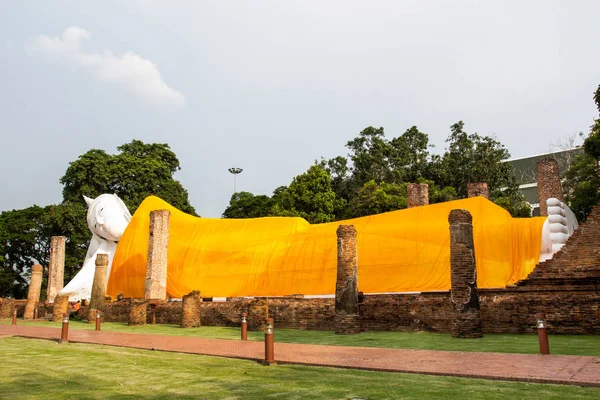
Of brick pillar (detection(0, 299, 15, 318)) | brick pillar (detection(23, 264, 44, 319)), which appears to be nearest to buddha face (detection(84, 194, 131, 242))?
brick pillar (detection(23, 264, 44, 319))

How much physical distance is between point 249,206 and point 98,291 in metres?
28.3

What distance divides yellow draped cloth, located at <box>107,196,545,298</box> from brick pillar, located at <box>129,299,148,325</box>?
13.8ft

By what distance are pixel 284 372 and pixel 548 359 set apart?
389 cm

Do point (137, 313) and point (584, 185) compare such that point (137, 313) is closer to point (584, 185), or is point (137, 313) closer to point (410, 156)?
point (584, 185)

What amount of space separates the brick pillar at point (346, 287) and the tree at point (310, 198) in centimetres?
1965

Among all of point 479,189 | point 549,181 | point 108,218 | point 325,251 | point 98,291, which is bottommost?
point 98,291

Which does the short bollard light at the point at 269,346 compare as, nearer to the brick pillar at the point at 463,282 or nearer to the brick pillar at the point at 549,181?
the brick pillar at the point at 463,282

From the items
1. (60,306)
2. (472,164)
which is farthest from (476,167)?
(60,306)

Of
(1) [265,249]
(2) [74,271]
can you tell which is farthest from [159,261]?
(2) [74,271]

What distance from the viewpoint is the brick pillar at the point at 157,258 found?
20.5 meters

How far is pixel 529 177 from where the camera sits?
4966 centimetres

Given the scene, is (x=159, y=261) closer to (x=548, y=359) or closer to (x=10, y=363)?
(x=10, y=363)

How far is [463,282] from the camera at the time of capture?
39.2ft

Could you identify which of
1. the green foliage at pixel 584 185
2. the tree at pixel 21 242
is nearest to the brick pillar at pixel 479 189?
the green foliage at pixel 584 185
